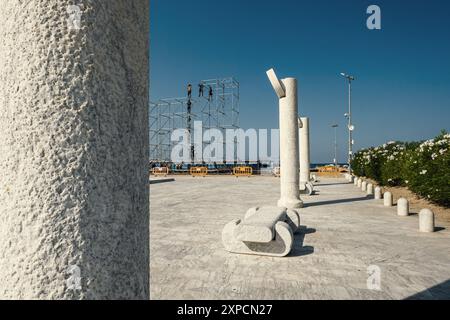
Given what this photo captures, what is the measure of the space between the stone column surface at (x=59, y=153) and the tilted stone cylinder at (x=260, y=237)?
4.14 m

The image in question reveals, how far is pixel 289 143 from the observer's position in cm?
1052

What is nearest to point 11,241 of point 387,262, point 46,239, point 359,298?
point 46,239

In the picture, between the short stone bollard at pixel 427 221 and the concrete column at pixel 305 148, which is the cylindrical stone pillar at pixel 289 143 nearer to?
the short stone bollard at pixel 427 221

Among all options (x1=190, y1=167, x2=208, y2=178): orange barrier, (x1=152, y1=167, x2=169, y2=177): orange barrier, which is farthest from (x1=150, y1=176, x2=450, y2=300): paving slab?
(x1=152, y1=167, x2=169, y2=177): orange barrier

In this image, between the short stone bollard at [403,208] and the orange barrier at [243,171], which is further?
the orange barrier at [243,171]

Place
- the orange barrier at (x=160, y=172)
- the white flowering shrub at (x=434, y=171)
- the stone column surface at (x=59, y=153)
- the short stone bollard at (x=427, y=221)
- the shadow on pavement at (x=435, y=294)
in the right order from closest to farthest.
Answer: the stone column surface at (x=59, y=153)
the shadow on pavement at (x=435, y=294)
the short stone bollard at (x=427, y=221)
the white flowering shrub at (x=434, y=171)
the orange barrier at (x=160, y=172)

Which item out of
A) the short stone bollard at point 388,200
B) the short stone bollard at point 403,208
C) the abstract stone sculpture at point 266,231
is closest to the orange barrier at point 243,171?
the short stone bollard at point 388,200

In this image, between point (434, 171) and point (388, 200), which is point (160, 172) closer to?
point (388, 200)

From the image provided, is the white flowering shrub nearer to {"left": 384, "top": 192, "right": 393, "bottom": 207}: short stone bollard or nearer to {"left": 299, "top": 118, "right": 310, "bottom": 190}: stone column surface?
{"left": 384, "top": 192, "right": 393, "bottom": 207}: short stone bollard

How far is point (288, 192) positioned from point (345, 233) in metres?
3.84

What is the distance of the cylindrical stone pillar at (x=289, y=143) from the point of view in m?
10.4

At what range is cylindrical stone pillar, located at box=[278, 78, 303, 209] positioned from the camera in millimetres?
10430

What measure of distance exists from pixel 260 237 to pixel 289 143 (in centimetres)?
614
